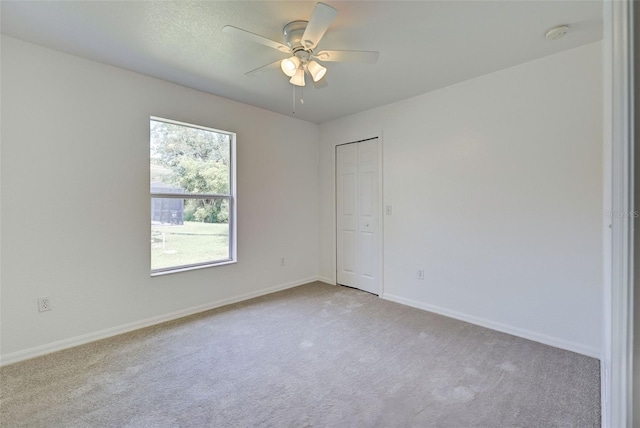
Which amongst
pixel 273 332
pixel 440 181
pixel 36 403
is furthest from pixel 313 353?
pixel 440 181

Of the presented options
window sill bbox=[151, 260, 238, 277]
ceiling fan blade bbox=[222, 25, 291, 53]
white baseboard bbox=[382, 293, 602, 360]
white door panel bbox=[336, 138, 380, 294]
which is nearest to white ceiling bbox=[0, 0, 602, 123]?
ceiling fan blade bbox=[222, 25, 291, 53]

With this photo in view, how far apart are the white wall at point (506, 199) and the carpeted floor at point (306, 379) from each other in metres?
0.35

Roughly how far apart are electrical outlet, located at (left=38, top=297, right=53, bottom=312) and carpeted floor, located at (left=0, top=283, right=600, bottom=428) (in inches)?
14.8

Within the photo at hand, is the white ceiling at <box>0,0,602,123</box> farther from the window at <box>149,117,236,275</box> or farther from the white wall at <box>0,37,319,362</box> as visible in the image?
the window at <box>149,117,236,275</box>

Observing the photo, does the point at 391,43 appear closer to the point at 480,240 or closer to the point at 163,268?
the point at 480,240

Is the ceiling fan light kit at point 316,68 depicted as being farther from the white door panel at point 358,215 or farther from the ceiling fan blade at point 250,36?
the white door panel at point 358,215

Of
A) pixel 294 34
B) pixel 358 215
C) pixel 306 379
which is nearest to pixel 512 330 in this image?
pixel 306 379

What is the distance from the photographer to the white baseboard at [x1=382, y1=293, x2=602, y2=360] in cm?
231

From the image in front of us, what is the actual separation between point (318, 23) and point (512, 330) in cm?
302

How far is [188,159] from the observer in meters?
3.19

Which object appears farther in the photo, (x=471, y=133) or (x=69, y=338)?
A: (x=471, y=133)

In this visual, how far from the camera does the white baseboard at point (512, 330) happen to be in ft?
7.59

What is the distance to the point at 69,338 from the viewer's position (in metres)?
2.44

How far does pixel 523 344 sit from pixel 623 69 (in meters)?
2.46
